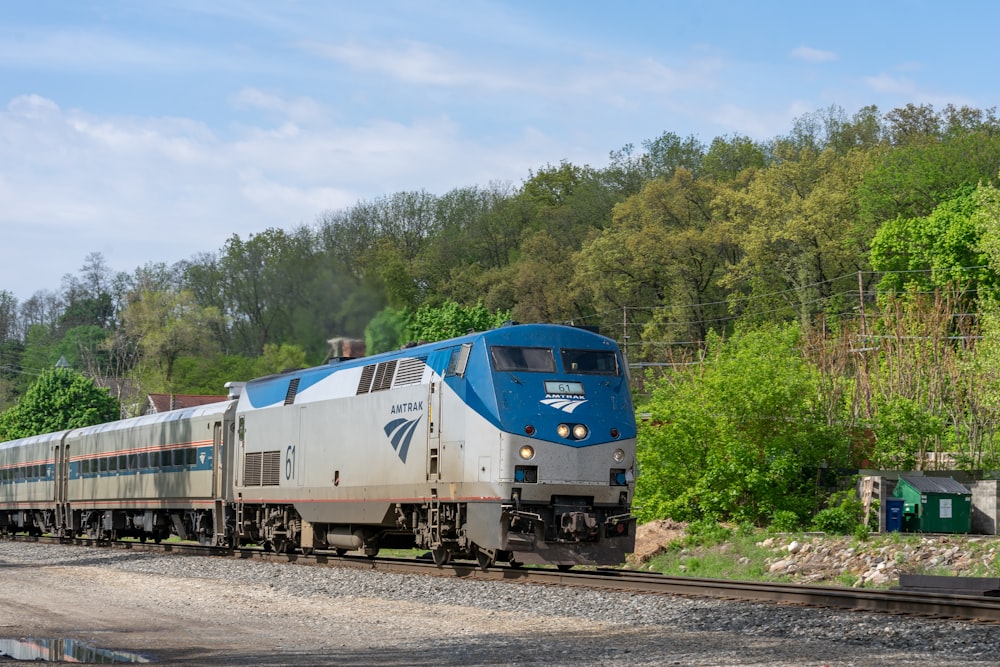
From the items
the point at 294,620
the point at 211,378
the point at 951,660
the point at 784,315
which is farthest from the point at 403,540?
the point at 211,378

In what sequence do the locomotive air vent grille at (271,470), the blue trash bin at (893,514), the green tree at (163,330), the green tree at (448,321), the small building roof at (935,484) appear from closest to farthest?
the locomotive air vent grille at (271,470), the blue trash bin at (893,514), the small building roof at (935,484), the green tree at (448,321), the green tree at (163,330)

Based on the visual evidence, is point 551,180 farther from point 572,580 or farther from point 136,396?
point 572,580

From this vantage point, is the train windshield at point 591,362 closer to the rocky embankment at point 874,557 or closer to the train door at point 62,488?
the rocky embankment at point 874,557

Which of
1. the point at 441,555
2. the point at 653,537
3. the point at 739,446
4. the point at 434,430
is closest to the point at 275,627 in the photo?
the point at 434,430

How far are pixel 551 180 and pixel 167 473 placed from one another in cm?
7948

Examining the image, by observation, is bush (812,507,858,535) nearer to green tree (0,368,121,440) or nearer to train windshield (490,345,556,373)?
train windshield (490,345,556,373)

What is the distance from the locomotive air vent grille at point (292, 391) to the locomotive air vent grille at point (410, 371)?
4946mm

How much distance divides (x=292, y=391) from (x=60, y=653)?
48.4 feet

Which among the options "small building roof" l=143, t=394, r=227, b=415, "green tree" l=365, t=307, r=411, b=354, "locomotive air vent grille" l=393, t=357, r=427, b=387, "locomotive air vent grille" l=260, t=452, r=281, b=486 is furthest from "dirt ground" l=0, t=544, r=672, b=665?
"small building roof" l=143, t=394, r=227, b=415

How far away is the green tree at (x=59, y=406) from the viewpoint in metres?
89.4

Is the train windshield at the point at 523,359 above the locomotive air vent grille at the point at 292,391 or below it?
above

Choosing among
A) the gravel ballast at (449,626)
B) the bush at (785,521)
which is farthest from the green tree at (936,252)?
the gravel ballast at (449,626)

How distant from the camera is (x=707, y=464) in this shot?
33.4m

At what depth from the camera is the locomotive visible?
20078mm
